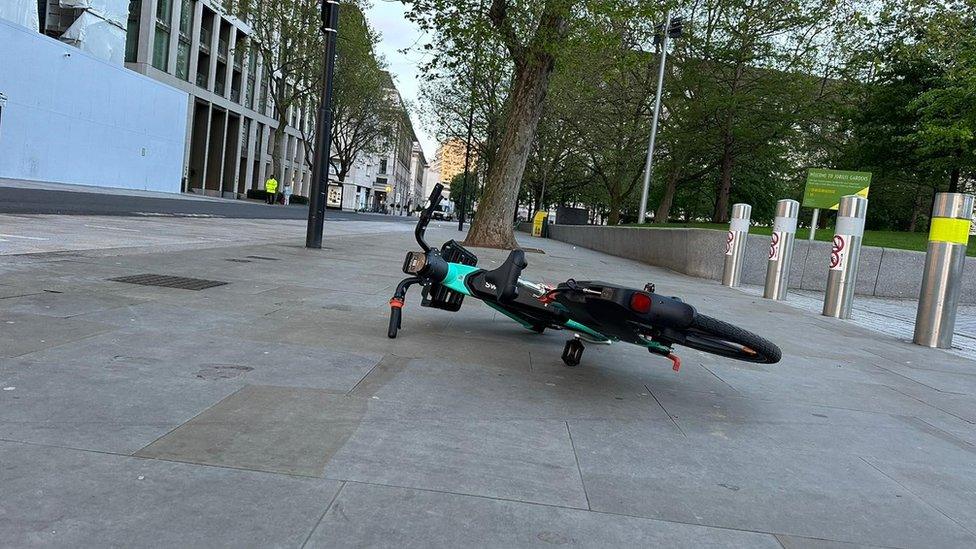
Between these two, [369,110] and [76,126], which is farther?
[369,110]

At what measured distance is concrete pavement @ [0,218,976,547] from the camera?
7.39 ft

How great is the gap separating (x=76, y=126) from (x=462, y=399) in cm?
3399

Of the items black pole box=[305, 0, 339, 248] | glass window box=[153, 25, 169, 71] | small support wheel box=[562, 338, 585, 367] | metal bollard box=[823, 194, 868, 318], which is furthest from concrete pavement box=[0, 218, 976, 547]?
glass window box=[153, 25, 169, 71]

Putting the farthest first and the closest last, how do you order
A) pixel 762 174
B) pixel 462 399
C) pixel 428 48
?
pixel 762 174 < pixel 428 48 < pixel 462 399

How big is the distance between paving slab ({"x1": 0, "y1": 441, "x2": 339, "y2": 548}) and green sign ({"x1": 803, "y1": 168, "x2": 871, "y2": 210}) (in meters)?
14.8

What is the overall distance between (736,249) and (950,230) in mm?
6235

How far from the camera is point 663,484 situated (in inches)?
111

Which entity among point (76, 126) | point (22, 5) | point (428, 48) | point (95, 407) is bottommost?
point (95, 407)

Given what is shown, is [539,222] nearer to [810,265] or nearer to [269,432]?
[810,265]

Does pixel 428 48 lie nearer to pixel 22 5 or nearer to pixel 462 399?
pixel 462 399

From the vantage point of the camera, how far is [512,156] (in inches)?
763

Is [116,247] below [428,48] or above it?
→ below

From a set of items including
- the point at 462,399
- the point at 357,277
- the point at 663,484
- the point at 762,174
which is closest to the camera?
the point at 663,484

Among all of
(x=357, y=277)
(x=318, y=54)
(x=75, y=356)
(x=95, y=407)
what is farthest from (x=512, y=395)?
(x=318, y=54)
